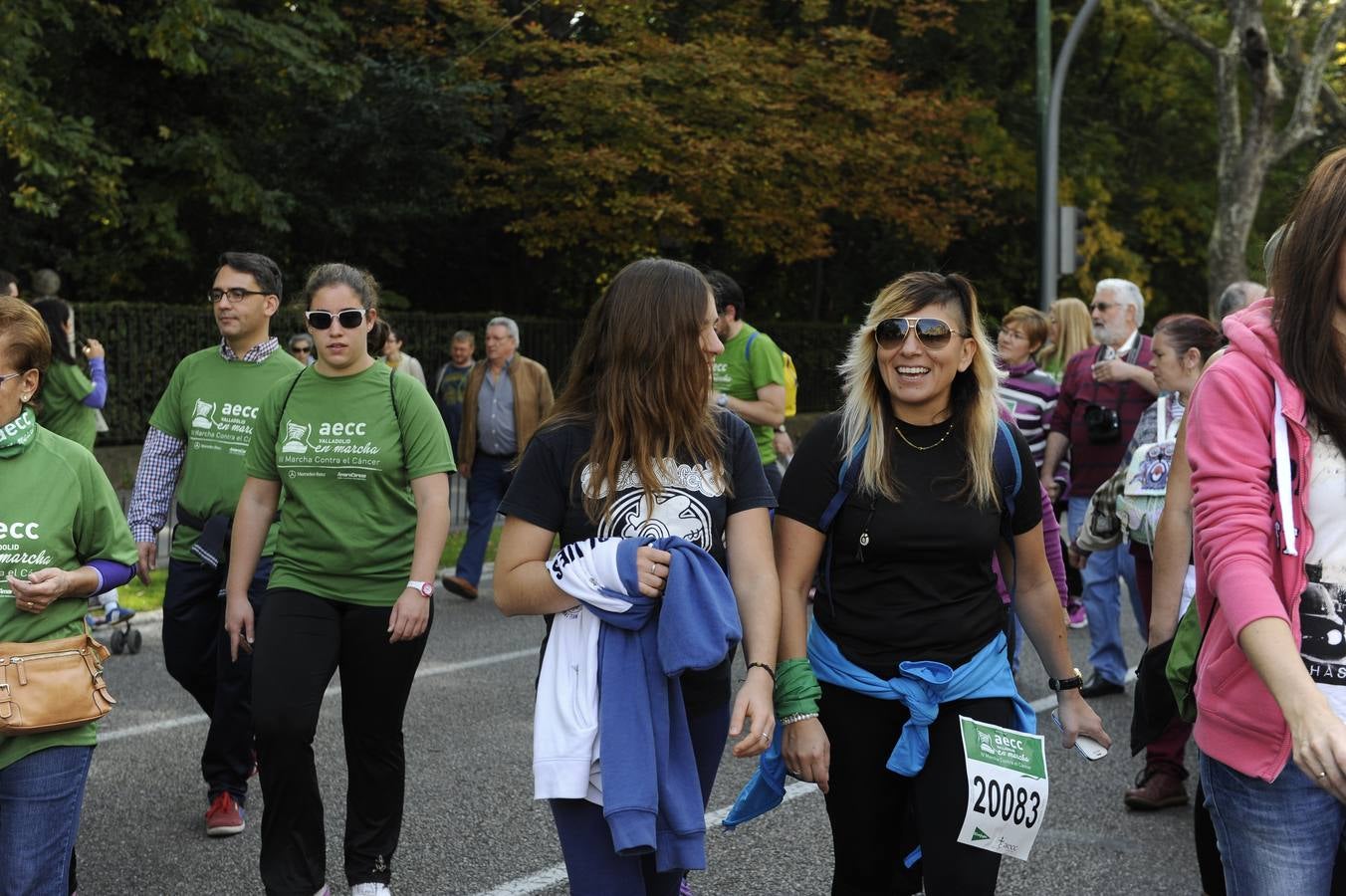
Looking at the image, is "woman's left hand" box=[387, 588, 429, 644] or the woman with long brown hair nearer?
the woman with long brown hair

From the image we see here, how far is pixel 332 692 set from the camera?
25.8 feet

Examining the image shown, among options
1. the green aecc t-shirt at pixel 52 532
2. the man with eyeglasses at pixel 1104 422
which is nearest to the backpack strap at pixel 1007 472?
the green aecc t-shirt at pixel 52 532

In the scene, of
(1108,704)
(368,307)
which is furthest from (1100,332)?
(368,307)

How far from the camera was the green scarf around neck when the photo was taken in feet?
11.7

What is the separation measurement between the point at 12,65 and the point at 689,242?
11.3 m

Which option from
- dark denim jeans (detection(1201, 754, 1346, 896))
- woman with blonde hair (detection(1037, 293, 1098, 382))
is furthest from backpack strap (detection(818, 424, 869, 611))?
woman with blonde hair (detection(1037, 293, 1098, 382))

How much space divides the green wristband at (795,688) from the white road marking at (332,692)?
114 inches

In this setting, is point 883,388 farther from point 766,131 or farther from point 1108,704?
point 766,131

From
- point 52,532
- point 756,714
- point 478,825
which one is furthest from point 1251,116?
point 52,532

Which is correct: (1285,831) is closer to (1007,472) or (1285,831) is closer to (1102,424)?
(1007,472)

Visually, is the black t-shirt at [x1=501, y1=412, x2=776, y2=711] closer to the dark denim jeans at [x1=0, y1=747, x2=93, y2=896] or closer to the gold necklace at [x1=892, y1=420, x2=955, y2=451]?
the gold necklace at [x1=892, y1=420, x2=955, y2=451]

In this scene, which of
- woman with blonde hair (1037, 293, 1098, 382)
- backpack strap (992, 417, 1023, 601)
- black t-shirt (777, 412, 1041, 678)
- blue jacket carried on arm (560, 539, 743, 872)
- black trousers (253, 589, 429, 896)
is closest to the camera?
blue jacket carried on arm (560, 539, 743, 872)

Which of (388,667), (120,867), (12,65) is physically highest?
(12,65)

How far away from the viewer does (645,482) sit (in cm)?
324
